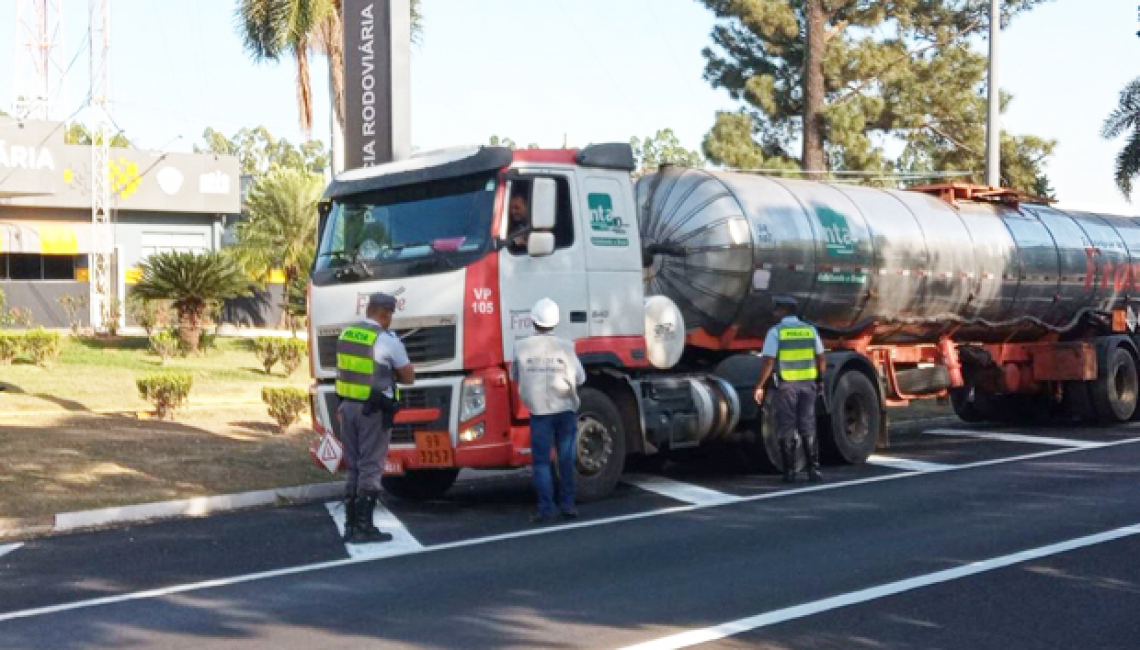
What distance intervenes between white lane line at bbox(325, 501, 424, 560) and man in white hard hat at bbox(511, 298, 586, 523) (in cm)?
113

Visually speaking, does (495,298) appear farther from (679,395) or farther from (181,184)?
Result: (181,184)

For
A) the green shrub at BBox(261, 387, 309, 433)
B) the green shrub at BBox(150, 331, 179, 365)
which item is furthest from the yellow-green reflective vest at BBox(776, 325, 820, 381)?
the green shrub at BBox(150, 331, 179, 365)

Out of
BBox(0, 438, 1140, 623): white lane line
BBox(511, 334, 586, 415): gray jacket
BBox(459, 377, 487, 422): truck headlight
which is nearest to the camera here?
BBox(0, 438, 1140, 623): white lane line

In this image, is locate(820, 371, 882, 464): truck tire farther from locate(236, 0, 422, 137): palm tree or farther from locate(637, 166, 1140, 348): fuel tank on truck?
locate(236, 0, 422, 137): palm tree

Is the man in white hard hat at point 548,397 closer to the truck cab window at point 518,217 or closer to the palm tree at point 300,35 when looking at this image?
the truck cab window at point 518,217

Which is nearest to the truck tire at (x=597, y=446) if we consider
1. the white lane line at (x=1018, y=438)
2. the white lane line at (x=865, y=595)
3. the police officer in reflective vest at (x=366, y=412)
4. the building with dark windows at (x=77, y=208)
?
the police officer in reflective vest at (x=366, y=412)

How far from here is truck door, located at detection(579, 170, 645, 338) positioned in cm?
1230

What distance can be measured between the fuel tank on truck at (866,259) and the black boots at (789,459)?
1.35m

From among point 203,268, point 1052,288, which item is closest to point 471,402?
point 1052,288

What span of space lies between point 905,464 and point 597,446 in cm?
418

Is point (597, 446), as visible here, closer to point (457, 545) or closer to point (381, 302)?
point (457, 545)

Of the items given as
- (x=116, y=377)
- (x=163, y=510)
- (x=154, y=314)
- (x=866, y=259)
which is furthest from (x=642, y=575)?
(x=154, y=314)

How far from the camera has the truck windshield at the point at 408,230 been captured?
1149 cm

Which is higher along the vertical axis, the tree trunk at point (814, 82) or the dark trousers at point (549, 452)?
the tree trunk at point (814, 82)
